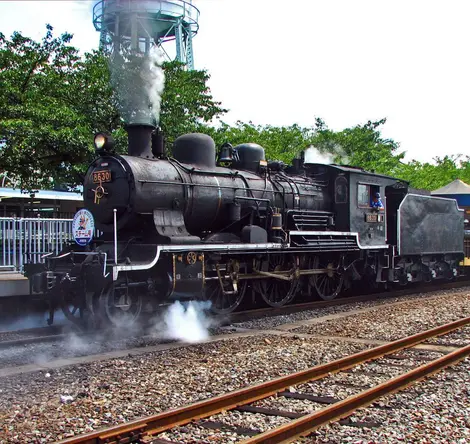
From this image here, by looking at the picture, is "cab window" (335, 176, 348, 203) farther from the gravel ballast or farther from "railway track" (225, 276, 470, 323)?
the gravel ballast

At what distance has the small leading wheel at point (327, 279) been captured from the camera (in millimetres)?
12695

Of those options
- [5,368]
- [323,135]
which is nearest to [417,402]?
[5,368]

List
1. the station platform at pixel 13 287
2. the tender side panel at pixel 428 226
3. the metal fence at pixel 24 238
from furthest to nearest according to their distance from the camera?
the tender side panel at pixel 428 226, the metal fence at pixel 24 238, the station platform at pixel 13 287

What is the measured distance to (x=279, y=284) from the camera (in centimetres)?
1220

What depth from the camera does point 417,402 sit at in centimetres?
531

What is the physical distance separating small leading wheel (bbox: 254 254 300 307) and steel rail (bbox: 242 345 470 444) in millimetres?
5098

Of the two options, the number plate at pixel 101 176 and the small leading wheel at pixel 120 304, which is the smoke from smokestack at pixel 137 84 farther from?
the small leading wheel at pixel 120 304

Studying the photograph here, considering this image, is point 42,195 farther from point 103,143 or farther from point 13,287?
point 103,143

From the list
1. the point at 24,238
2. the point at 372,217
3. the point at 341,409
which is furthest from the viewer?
the point at 372,217

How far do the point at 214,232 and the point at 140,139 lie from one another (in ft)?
7.46

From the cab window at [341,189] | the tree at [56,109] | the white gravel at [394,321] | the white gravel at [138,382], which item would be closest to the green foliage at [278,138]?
the tree at [56,109]

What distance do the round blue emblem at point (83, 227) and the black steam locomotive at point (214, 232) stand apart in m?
0.02

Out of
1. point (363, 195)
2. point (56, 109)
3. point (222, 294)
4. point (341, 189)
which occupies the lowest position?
point (222, 294)

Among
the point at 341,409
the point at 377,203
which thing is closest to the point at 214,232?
the point at 377,203
